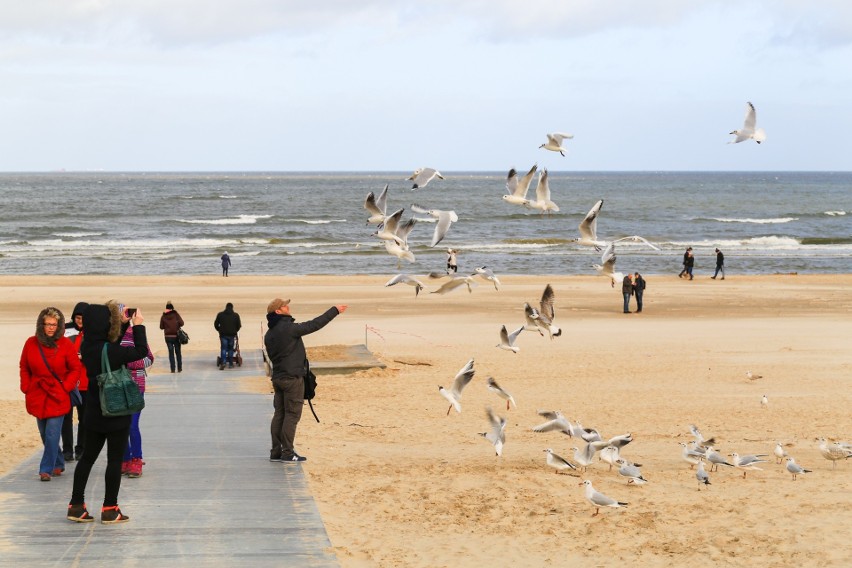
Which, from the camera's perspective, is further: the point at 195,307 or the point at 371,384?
the point at 195,307

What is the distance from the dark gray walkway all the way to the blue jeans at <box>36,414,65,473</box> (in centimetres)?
13

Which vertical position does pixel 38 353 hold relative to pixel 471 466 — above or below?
above

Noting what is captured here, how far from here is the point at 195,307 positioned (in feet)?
90.7

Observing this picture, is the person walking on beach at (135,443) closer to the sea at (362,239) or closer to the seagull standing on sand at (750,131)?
the seagull standing on sand at (750,131)

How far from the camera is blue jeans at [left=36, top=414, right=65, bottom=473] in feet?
27.4

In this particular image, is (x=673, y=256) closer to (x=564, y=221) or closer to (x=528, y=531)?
(x=564, y=221)

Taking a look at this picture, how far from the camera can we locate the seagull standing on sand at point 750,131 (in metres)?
9.75

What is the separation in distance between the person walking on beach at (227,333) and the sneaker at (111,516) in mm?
8592

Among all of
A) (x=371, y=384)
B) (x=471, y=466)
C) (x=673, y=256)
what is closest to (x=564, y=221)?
(x=673, y=256)

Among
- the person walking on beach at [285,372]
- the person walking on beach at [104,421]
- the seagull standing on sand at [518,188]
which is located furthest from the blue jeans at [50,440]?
the seagull standing on sand at [518,188]

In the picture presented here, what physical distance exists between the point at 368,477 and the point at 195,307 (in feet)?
62.9

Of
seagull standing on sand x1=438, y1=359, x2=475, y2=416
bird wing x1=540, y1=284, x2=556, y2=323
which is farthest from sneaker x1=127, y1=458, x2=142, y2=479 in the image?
bird wing x1=540, y1=284, x2=556, y2=323

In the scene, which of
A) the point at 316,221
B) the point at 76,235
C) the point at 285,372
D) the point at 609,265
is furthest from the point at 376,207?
the point at 316,221

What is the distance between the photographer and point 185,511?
7.52 metres
